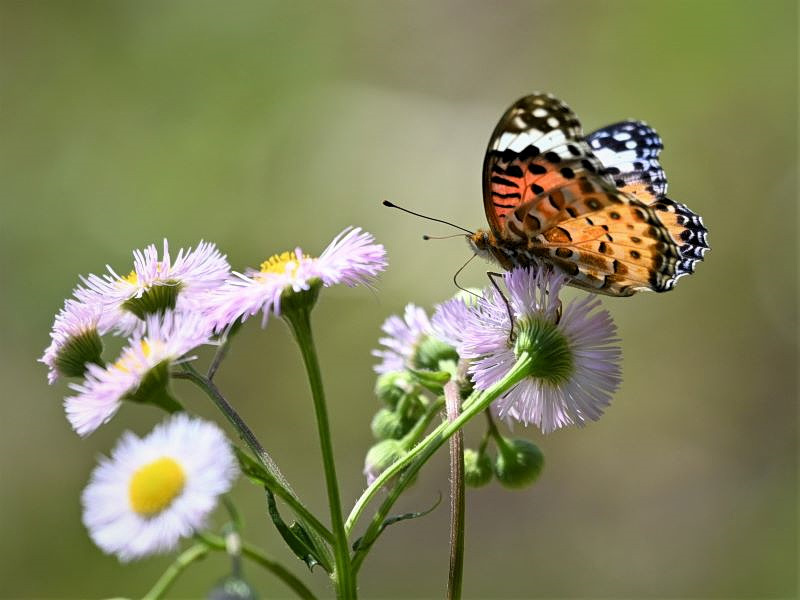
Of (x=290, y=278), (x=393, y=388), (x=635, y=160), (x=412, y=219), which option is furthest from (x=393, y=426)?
(x=412, y=219)

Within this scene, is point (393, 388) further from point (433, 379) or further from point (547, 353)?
point (547, 353)

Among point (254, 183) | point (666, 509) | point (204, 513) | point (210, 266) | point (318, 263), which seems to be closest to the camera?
point (204, 513)

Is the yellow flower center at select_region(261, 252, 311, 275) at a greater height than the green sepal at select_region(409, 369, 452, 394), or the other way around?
the yellow flower center at select_region(261, 252, 311, 275)

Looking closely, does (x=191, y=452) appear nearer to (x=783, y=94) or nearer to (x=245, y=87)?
(x=245, y=87)

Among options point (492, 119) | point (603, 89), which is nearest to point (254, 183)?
point (492, 119)

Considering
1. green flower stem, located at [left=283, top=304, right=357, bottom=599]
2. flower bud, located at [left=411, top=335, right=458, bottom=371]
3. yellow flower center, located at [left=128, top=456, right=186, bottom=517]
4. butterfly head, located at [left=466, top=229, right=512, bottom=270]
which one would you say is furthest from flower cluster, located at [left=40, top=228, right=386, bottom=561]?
butterfly head, located at [left=466, top=229, right=512, bottom=270]

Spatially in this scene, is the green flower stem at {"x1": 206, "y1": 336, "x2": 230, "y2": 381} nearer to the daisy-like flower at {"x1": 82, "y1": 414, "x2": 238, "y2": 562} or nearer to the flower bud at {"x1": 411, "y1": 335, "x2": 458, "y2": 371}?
the daisy-like flower at {"x1": 82, "y1": 414, "x2": 238, "y2": 562}
